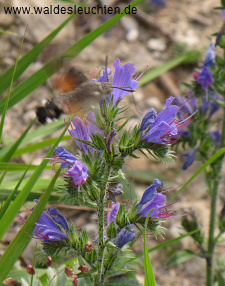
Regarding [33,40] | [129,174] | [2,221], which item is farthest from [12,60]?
[2,221]

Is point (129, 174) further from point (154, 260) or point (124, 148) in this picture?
point (124, 148)

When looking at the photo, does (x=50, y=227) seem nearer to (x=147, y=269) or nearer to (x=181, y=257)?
(x=147, y=269)

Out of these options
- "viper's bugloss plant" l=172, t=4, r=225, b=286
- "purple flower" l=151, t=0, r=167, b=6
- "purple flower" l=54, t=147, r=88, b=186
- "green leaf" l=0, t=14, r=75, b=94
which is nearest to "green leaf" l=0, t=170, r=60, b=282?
"purple flower" l=54, t=147, r=88, b=186

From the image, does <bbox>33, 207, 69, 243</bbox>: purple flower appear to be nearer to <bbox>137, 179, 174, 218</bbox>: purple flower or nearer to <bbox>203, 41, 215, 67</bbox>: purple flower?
<bbox>137, 179, 174, 218</bbox>: purple flower

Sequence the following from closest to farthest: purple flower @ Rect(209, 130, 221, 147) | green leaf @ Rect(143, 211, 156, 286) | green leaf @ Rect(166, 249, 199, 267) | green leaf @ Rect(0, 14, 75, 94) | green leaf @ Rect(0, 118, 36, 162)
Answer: green leaf @ Rect(143, 211, 156, 286) → green leaf @ Rect(0, 118, 36, 162) → green leaf @ Rect(0, 14, 75, 94) → green leaf @ Rect(166, 249, 199, 267) → purple flower @ Rect(209, 130, 221, 147)

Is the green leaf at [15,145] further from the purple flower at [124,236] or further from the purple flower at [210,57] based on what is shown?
the purple flower at [210,57]

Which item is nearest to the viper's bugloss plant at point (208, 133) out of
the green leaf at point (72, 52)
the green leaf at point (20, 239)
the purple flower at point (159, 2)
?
the green leaf at point (72, 52)
